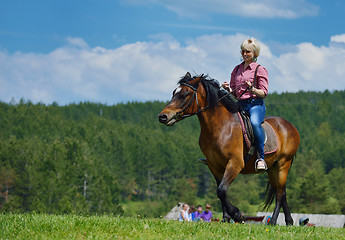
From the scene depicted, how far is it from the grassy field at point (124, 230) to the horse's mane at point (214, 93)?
2.58 meters

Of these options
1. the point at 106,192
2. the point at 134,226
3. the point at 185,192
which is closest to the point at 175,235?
the point at 134,226

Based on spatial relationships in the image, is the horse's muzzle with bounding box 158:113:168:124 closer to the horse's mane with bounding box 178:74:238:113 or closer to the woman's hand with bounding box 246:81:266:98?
the horse's mane with bounding box 178:74:238:113

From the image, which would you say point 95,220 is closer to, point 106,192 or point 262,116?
point 262,116

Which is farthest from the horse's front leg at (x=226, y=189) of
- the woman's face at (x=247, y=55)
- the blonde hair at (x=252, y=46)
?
the blonde hair at (x=252, y=46)

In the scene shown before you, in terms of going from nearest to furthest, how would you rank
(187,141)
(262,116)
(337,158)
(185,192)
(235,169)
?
(235,169)
(262,116)
(185,192)
(337,158)
(187,141)

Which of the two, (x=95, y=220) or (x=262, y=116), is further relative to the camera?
(x=262, y=116)

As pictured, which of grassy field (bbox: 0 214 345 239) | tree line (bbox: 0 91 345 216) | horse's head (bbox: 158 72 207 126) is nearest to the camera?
grassy field (bbox: 0 214 345 239)

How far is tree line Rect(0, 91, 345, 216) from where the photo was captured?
319 ft

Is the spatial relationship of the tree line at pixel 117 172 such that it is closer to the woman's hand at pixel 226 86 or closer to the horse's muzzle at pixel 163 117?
the woman's hand at pixel 226 86

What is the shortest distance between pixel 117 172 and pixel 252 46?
13249 centimetres

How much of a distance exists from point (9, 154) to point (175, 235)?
110574 millimetres

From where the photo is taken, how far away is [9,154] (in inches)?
4400

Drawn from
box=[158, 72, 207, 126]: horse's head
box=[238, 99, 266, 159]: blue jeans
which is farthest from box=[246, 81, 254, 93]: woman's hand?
box=[158, 72, 207, 126]: horse's head

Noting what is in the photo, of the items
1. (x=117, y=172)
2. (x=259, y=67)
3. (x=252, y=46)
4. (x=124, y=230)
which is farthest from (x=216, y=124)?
(x=117, y=172)
